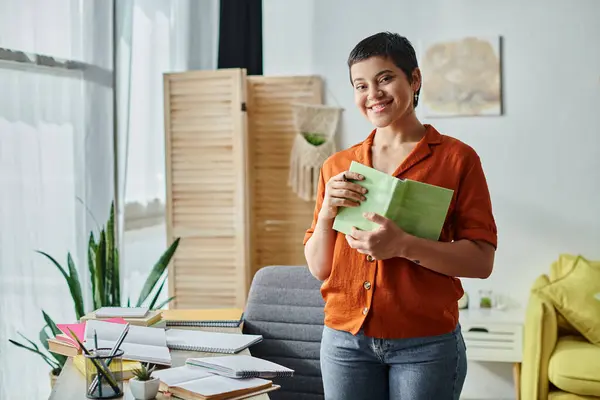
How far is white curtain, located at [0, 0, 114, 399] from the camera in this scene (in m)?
2.85

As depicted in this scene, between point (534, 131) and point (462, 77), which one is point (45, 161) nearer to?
point (462, 77)

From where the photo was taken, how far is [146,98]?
4191 mm

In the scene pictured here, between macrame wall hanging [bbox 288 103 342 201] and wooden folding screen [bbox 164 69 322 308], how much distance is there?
9 centimetres

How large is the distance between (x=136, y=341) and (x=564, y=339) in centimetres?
249

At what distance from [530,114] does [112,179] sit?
2.28m

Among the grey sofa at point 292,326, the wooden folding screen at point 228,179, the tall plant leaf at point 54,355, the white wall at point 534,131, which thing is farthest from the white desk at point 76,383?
the white wall at point 534,131

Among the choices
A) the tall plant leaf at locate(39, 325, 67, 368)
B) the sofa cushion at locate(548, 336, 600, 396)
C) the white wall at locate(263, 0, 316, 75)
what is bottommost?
the sofa cushion at locate(548, 336, 600, 396)

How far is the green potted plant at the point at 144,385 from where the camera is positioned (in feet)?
4.88

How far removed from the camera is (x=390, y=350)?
59.0 inches

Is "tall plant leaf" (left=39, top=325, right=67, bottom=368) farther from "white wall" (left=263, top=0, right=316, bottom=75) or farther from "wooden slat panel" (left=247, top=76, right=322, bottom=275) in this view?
"white wall" (left=263, top=0, right=316, bottom=75)

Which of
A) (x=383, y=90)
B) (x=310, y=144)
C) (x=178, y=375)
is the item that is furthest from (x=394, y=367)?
(x=310, y=144)

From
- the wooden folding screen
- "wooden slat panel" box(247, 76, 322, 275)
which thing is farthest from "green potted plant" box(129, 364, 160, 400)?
"wooden slat panel" box(247, 76, 322, 275)

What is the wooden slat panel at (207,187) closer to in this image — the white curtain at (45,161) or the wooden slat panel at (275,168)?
the wooden slat panel at (275,168)

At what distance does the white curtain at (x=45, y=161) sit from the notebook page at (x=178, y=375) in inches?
56.0
